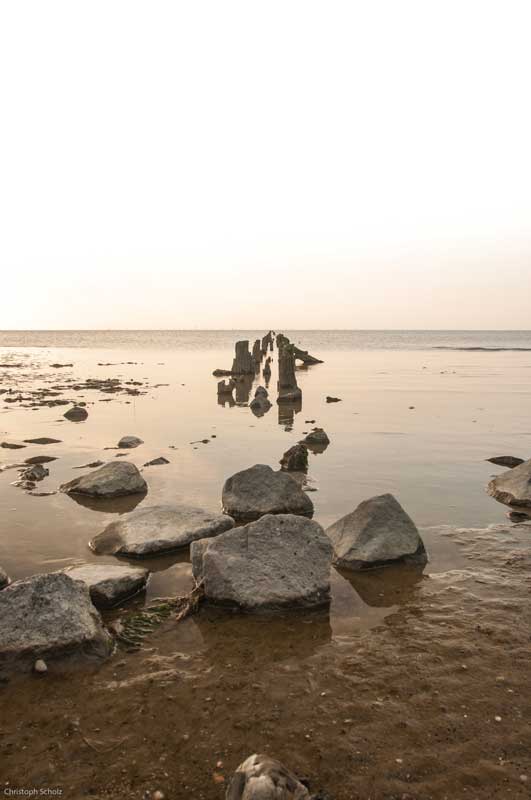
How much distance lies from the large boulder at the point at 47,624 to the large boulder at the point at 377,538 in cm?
281

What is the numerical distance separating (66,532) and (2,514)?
1216 mm

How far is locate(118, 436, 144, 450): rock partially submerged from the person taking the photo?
12.0 meters

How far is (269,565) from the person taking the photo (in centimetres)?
518

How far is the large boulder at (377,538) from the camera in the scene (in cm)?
593

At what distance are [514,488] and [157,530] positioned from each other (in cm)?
547

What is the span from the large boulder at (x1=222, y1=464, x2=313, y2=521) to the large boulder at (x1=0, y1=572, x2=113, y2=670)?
3.35 metres

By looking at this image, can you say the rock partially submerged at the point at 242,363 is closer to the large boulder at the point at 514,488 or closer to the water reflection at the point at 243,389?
the water reflection at the point at 243,389

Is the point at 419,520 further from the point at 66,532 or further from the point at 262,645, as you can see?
the point at 66,532

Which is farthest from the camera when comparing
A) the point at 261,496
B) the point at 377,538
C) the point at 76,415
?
the point at 76,415

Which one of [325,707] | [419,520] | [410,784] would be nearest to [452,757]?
[410,784]

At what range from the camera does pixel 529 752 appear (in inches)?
125

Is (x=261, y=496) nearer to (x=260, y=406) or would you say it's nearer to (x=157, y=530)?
(x=157, y=530)

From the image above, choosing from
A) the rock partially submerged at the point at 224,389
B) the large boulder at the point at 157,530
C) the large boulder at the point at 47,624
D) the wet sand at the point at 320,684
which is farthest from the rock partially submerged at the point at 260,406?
the large boulder at the point at 47,624

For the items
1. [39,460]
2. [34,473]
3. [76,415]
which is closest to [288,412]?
[76,415]
